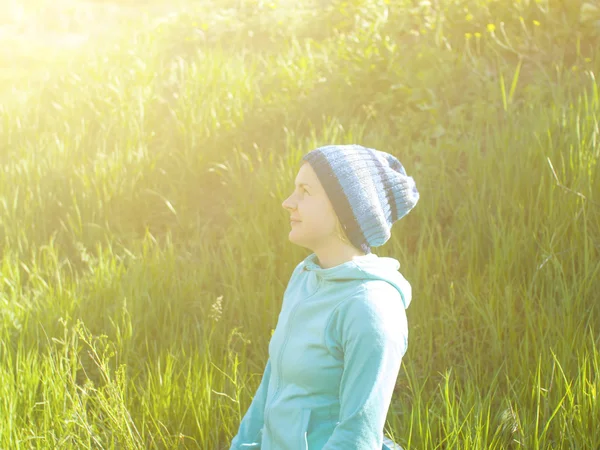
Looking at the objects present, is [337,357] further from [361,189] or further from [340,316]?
[361,189]

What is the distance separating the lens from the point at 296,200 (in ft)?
6.30

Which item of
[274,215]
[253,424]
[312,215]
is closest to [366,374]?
[312,215]

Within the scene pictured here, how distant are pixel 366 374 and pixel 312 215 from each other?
1.42ft

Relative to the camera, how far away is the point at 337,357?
178 cm

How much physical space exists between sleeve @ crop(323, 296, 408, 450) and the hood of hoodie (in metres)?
0.09

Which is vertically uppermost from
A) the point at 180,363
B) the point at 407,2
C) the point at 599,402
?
the point at 407,2

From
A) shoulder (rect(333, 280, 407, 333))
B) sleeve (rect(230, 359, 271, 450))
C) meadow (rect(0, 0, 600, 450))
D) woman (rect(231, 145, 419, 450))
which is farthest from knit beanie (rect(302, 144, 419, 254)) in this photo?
meadow (rect(0, 0, 600, 450))

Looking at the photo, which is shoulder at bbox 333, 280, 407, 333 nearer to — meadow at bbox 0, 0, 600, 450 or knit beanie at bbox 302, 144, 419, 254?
knit beanie at bbox 302, 144, 419, 254

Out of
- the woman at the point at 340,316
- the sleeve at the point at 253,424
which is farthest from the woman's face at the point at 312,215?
the sleeve at the point at 253,424

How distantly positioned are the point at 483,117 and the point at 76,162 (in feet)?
8.38

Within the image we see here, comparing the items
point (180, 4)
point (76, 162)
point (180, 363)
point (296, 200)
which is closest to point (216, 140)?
point (76, 162)

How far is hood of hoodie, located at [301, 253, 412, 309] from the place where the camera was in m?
1.81

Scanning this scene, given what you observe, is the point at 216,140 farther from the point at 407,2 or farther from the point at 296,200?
the point at 296,200

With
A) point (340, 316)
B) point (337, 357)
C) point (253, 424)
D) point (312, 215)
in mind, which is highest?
point (312, 215)
